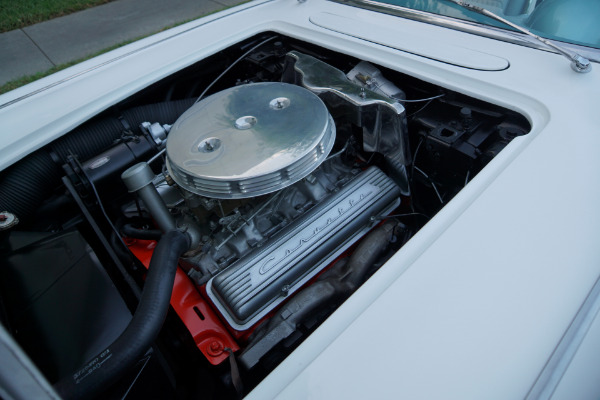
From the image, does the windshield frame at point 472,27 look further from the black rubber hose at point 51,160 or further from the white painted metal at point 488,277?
the black rubber hose at point 51,160

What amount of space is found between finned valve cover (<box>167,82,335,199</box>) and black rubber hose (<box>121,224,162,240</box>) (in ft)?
0.71

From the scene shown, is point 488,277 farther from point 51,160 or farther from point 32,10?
point 32,10

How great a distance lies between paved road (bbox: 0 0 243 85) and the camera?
156 inches

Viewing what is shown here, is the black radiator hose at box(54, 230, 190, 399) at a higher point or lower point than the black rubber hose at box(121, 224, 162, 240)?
higher

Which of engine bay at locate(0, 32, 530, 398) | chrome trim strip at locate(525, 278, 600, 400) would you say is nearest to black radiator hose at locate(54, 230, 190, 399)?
engine bay at locate(0, 32, 530, 398)

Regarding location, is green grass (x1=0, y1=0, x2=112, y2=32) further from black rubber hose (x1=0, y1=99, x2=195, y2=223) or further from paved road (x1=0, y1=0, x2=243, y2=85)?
black rubber hose (x1=0, y1=99, x2=195, y2=223)

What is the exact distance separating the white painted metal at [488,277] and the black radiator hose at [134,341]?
25 centimetres

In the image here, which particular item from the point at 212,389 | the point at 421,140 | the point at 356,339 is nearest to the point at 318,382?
the point at 356,339

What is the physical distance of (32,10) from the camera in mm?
5031

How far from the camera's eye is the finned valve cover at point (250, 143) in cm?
86

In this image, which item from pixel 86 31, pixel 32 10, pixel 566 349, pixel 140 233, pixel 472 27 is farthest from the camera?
pixel 32 10

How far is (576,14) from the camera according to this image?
1.19m

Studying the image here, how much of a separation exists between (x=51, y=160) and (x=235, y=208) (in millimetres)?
589

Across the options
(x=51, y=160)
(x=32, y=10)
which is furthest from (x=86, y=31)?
(x=51, y=160)
